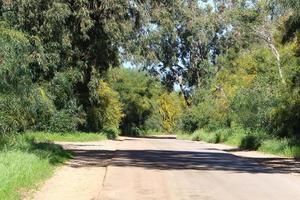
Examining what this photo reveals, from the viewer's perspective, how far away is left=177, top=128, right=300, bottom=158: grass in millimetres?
32531

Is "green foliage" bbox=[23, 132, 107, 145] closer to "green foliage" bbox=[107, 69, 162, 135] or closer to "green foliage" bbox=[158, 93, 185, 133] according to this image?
"green foliage" bbox=[107, 69, 162, 135]

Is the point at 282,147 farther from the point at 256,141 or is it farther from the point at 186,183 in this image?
the point at 186,183

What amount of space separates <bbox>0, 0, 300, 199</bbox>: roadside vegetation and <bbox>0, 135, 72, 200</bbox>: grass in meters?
0.08

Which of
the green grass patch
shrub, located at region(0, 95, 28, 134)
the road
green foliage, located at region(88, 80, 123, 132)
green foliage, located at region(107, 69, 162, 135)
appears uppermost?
green foliage, located at region(107, 69, 162, 135)

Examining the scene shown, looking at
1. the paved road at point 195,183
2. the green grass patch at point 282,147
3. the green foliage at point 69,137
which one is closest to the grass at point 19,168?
the paved road at point 195,183

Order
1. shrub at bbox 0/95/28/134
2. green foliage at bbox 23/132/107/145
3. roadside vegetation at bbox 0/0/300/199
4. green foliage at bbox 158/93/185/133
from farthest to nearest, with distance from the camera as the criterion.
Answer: green foliage at bbox 158/93/185/133 → green foliage at bbox 23/132/107/145 → roadside vegetation at bbox 0/0/300/199 → shrub at bbox 0/95/28/134

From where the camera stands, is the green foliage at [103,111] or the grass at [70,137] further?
the green foliage at [103,111]

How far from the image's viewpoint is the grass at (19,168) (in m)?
13.3

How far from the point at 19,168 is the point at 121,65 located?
113 ft

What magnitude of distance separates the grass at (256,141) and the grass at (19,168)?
14596 mm

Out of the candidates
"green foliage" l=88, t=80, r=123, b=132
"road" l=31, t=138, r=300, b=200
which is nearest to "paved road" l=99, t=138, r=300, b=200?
"road" l=31, t=138, r=300, b=200

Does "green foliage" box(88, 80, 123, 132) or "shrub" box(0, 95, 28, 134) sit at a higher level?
→ "green foliage" box(88, 80, 123, 132)

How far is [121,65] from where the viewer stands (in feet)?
163

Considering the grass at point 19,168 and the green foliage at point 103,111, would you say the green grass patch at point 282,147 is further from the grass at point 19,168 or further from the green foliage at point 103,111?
the green foliage at point 103,111
